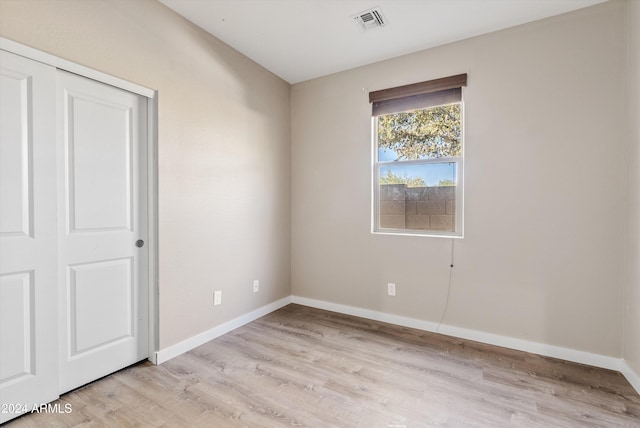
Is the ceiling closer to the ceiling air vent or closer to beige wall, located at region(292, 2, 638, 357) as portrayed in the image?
the ceiling air vent

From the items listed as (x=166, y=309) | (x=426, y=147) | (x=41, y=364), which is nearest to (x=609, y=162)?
(x=426, y=147)

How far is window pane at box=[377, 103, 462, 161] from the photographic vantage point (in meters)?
2.93

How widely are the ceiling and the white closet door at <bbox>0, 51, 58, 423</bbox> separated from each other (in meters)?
1.20

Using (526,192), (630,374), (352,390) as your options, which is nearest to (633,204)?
(526,192)

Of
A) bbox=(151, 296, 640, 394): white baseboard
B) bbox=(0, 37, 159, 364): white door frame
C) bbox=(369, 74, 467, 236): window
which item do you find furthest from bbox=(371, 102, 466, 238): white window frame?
bbox=(0, 37, 159, 364): white door frame

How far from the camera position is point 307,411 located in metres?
1.82

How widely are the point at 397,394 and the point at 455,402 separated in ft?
1.14

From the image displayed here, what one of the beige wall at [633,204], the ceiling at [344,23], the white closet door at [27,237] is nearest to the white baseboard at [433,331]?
the beige wall at [633,204]

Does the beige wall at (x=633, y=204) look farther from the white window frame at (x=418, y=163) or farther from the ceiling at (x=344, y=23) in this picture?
the white window frame at (x=418, y=163)

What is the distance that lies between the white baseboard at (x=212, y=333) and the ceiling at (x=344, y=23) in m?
2.66

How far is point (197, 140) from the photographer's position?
265 cm

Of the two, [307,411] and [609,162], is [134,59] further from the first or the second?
[609,162]

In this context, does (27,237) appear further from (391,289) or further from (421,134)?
(421,134)

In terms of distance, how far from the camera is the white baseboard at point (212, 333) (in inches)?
93.8
